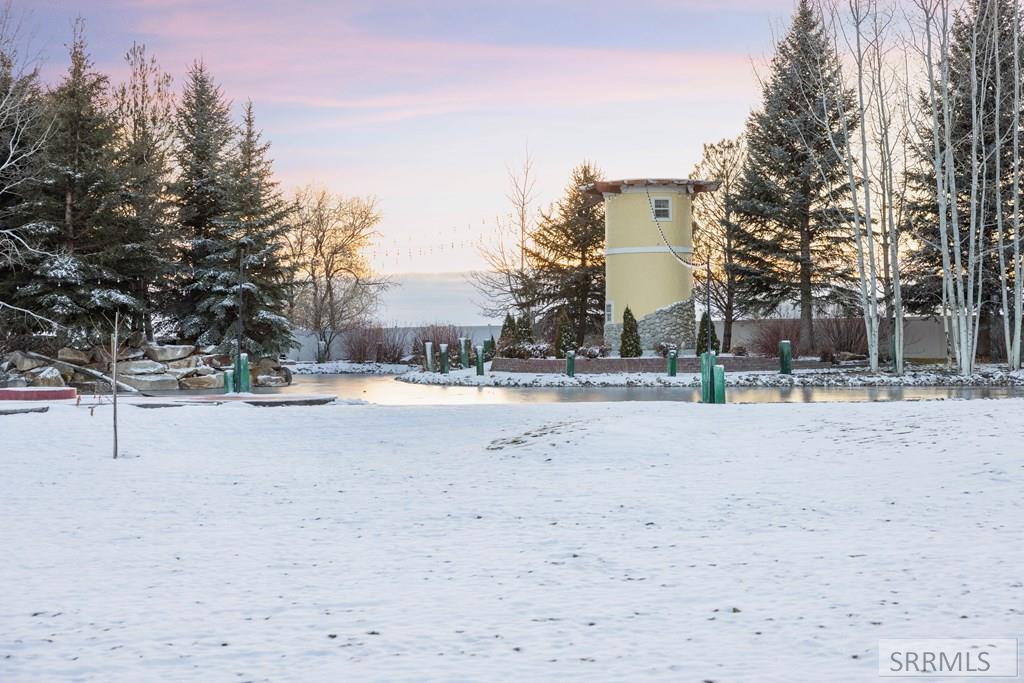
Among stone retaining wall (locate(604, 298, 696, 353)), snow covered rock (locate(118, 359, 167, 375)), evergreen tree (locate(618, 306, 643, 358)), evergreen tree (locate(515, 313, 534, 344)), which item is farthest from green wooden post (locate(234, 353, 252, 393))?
stone retaining wall (locate(604, 298, 696, 353))

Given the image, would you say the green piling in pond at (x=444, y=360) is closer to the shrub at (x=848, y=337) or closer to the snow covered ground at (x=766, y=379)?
the snow covered ground at (x=766, y=379)

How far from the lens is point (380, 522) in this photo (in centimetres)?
969

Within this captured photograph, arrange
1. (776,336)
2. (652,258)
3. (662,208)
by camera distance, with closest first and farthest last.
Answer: (652,258), (662,208), (776,336)

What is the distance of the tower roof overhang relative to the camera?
4084 cm

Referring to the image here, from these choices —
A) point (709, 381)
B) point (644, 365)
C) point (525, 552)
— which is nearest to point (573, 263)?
point (644, 365)

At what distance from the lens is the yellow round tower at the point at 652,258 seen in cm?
4097

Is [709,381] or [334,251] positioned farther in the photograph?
[334,251]

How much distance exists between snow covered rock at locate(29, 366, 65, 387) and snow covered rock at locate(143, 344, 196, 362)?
4547 mm

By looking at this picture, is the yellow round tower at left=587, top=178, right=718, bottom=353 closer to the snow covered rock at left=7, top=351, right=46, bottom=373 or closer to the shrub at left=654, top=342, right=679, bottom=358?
the shrub at left=654, top=342, right=679, bottom=358

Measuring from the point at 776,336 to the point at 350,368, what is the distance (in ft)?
64.2

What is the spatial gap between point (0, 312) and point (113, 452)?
22.0m

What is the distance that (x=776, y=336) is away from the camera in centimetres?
4506

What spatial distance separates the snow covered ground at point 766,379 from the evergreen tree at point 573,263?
44.6ft

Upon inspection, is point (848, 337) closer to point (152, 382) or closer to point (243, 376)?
point (243, 376)
